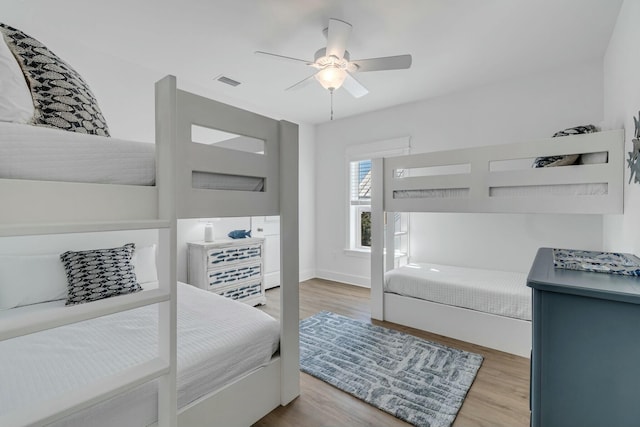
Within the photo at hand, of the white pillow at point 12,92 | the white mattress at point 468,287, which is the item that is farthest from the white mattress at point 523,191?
the white pillow at point 12,92

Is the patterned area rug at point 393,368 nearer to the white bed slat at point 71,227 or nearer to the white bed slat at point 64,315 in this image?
the white bed slat at point 64,315

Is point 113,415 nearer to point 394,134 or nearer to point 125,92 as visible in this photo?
point 125,92

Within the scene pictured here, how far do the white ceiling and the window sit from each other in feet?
4.97

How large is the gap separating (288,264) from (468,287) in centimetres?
174

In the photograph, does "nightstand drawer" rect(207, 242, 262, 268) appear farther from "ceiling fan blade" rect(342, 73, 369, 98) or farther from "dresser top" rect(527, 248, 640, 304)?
"dresser top" rect(527, 248, 640, 304)

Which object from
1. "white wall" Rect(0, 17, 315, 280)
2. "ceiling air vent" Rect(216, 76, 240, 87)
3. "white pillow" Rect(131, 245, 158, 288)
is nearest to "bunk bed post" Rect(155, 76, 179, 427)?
"white pillow" Rect(131, 245, 158, 288)

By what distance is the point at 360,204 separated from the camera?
14.5 ft

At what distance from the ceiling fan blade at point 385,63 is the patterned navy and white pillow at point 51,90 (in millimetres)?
1765

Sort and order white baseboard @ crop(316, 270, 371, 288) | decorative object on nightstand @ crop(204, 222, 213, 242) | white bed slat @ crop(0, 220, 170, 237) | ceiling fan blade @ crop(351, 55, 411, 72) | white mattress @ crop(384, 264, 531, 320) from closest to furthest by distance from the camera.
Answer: white bed slat @ crop(0, 220, 170, 237), ceiling fan blade @ crop(351, 55, 411, 72), white mattress @ crop(384, 264, 531, 320), decorative object on nightstand @ crop(204, 222, 213, 242), white baseboard @ crop(316, 270, 371, 288)

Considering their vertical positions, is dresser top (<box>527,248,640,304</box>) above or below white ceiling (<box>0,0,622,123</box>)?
below

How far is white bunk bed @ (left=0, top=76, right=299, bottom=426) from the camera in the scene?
815mm

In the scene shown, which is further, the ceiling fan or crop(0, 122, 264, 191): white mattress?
the ceiling fan

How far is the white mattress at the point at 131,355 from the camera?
3.34ft

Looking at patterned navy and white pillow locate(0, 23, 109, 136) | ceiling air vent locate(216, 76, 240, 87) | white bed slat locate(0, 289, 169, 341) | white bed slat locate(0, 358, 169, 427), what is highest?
ceiling air vent locate(216, 76, 240, 87)
